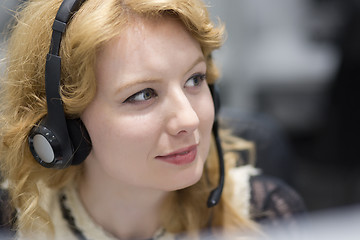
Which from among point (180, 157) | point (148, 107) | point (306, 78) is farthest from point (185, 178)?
point (306, 78)

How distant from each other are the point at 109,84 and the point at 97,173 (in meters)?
0.27

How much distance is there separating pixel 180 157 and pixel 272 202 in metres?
0.46

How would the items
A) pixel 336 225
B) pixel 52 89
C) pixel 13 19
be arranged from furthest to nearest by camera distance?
pixel 13 19, pixel 52 89, pixel 336 225

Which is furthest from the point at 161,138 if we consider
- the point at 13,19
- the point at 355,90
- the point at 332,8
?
the point at 332,8

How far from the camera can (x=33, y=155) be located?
0.91 m

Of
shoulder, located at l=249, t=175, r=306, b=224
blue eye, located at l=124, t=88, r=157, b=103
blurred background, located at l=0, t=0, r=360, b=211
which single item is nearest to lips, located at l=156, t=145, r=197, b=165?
blue eye, located at l=124, t=88, r=157, b=103

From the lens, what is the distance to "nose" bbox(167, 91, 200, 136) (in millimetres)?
856

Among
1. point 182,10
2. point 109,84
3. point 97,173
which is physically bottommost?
point 97,173

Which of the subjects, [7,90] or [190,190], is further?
[190,190]

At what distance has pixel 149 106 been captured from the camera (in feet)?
2.86

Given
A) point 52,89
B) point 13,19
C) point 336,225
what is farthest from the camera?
point 13,19

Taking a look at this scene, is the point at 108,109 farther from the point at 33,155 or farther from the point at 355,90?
the point at 355,90

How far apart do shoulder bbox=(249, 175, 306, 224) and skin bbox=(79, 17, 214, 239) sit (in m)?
0.35

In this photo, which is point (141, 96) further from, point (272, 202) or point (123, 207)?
point (272, 202)
